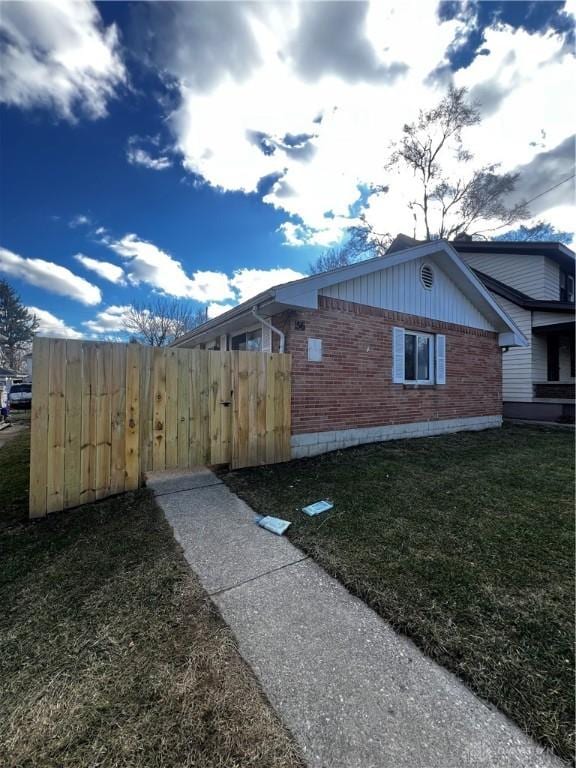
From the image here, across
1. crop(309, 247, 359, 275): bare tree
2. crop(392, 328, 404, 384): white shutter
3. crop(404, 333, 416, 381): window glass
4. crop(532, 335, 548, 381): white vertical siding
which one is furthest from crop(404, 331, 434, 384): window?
crop(309, 247, 359, 275): bare tree

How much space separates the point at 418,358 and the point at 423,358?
0.23m

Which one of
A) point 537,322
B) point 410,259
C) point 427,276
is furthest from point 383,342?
point 537,322

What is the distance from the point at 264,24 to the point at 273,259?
13070mm

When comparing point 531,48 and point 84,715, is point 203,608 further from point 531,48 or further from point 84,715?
point 531,48

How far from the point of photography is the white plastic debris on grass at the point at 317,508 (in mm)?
3539

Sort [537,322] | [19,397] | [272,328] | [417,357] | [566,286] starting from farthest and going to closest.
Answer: [19,397]
[566,286]
[537,322]
[417,357]
[272,328]

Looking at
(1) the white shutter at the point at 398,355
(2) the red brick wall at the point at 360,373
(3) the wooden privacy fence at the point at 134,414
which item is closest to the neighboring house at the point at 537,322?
(2) the red brick wall at the point at 360,373

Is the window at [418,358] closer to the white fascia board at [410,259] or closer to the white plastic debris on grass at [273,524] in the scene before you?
the white fascia board at [410,259]

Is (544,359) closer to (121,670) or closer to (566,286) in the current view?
(566,286)

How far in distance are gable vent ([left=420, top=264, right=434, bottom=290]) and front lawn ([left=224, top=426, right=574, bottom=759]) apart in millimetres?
4526

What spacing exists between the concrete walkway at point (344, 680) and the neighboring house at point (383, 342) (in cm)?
346

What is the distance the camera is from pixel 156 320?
24.0 m

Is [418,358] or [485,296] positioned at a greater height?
[485,296]

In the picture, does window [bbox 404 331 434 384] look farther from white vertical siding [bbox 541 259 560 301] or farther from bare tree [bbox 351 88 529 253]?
bare tree [bbox 351 88 529 253]
